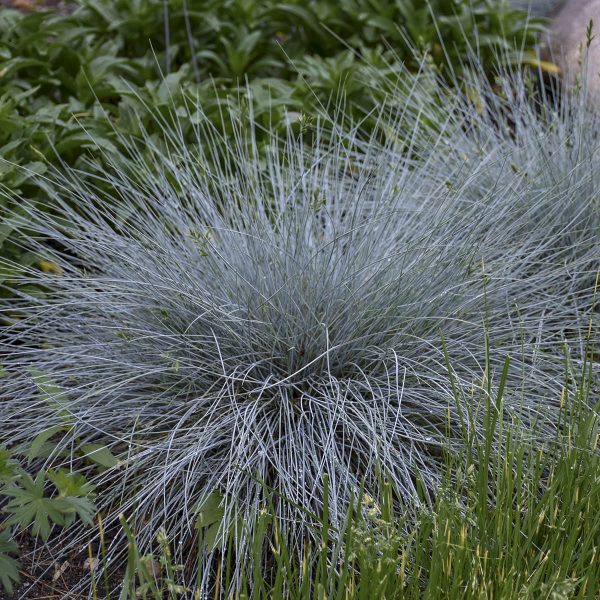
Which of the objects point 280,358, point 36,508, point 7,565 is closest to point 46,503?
point 36,508

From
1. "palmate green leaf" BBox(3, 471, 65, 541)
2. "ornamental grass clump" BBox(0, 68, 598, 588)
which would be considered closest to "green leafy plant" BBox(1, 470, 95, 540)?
"palmate green leaf" BBox(3, 471, 65, 541)

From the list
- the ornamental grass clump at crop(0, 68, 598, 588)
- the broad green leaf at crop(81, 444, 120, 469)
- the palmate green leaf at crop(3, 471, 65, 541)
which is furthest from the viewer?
the ornamental grass clump at crop(0, 68, 598, 588)

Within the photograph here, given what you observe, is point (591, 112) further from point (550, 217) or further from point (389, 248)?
point (389, 248)

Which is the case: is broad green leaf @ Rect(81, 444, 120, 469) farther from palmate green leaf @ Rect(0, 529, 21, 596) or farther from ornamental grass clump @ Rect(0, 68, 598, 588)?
palmate green leaf @ Rect(0, 529, 21, 596)

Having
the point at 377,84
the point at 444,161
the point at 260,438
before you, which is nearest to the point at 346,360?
the point at 260,438

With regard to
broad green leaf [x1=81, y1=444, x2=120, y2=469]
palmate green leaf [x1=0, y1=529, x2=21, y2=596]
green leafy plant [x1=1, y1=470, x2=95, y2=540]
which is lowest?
palmate green leaf [x1=0, y1=529, x2=21, y2=596]

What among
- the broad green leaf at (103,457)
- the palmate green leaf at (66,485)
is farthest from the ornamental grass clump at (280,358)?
the palmate green leaf at (66,485)

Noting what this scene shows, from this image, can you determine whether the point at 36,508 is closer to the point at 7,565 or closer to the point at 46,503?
the point at 46,503

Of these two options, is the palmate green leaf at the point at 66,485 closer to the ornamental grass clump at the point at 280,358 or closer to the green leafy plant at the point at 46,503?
the green leafy plant at the point at 46,503

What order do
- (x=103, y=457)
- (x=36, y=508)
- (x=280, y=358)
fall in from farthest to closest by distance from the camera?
(x=280, y=358) → (x=103, y=457) → (x=36, y=508)

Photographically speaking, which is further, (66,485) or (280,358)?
(280,358)

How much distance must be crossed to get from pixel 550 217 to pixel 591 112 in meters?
0.79

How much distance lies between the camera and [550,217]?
3279 millimetres

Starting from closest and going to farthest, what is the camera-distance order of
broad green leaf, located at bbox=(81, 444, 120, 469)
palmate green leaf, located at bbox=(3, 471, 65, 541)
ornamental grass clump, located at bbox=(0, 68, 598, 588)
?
palmate green leaf, located at bbox=(3, 471, 65, 541) → broad green leaf, located at bbox=(81, 444, 120, 469) → ornamental grass clump, located at bbox=(0, 68, 598, 588)
